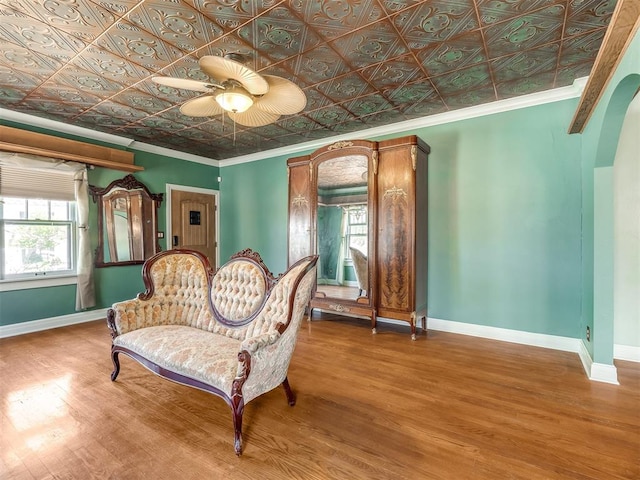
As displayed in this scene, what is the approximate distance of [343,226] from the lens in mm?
3973

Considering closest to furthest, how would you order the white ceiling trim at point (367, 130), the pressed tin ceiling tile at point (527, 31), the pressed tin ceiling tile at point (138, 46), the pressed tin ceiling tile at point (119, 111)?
the pressed tin ceiling tile at point (527, 31)
the pressed tin ceiling tile at point (138, 46)
the white ceiling trim at point (367, 130)
the pressed tin ceiling tile at point (119, 111)

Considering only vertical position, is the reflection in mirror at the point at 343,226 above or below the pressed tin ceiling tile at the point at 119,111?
below

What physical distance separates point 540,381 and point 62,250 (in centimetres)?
564

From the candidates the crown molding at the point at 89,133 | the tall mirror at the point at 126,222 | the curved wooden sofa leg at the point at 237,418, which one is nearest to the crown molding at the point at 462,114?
the crown molding at the point at 89,133

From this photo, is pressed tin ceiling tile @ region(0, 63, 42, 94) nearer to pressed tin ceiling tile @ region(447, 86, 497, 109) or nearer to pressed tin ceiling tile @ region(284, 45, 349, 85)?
pressed tin ceiling tile @ region(284, 45, 349, 85)

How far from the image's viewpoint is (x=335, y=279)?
13.3 feet

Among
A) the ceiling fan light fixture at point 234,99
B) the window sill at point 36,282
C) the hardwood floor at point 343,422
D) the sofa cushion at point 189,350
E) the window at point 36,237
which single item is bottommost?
the hardwood floor at point 343,422

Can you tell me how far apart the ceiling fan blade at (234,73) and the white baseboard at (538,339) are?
3.30 m

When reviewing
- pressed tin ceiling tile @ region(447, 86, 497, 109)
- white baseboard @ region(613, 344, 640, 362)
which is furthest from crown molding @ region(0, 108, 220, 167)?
white baseboard @ region(613, 344, 640, 362)

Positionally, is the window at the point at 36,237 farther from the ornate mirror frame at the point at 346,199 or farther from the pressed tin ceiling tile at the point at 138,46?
the ornate mirror frame at the point at 346,199

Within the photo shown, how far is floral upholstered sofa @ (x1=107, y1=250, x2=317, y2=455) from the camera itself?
6.12 ft

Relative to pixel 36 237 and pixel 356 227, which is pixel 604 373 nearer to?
pixel 356 227

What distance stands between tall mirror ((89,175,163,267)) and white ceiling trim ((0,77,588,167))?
63 cm

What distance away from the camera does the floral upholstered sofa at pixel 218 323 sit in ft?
6.12
